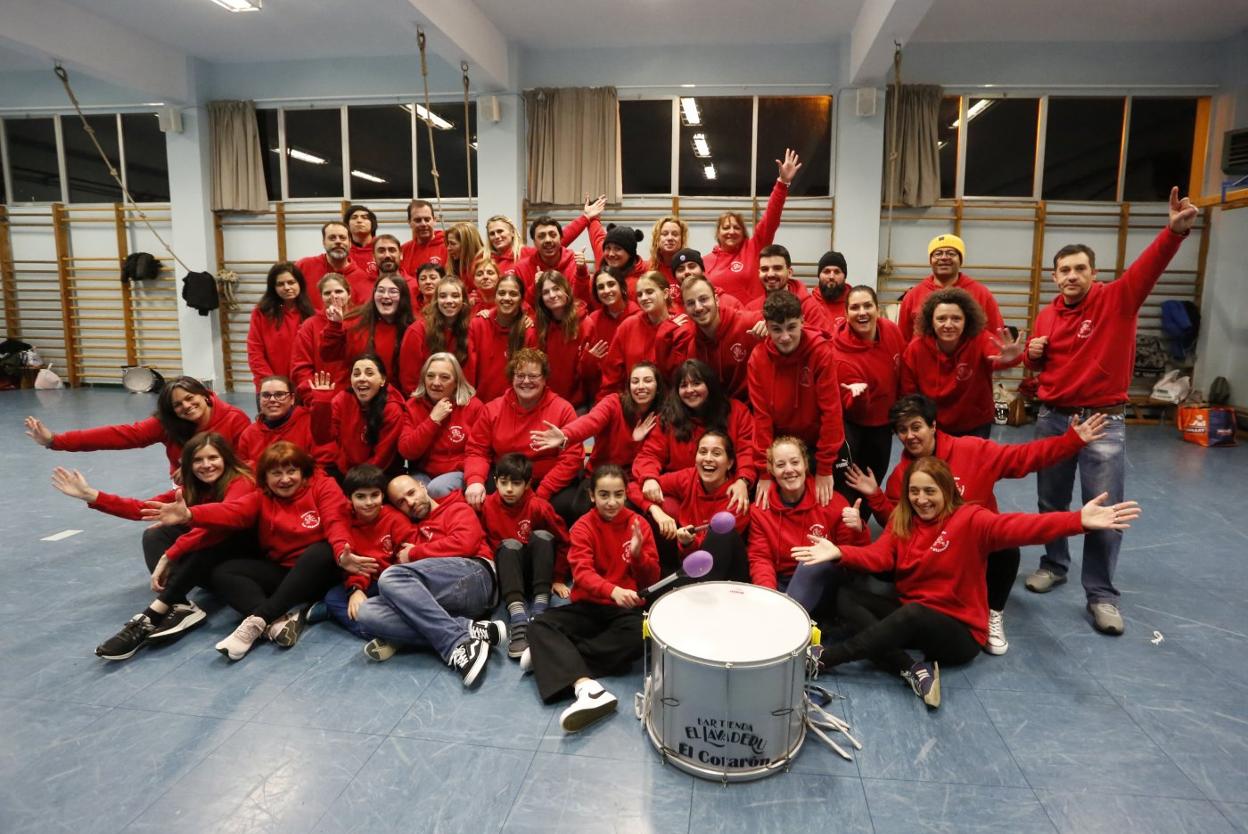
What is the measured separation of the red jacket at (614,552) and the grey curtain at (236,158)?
838cm

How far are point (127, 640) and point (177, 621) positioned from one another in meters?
0.19

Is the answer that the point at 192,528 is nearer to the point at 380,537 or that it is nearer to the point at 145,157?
the point at 380,537

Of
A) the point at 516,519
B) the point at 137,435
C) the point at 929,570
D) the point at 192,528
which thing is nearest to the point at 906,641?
the point at 929,570

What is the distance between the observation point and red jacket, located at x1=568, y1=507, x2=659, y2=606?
2.90 meters

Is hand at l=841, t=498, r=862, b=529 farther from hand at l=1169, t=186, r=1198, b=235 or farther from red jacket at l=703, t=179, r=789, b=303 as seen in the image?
red jacket at l=703, t=179, r=789, b=303

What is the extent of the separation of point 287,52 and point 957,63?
7.91 metres

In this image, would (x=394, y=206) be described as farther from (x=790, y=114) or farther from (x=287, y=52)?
(x=790, y=114)

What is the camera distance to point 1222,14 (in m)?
6.84

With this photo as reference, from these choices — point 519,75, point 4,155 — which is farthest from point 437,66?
point 4,155

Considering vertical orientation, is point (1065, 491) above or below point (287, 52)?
below

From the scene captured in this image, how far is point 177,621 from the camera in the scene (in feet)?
9.62

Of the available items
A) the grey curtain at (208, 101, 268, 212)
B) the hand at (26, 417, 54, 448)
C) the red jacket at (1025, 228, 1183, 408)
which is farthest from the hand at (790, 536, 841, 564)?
the grey curtain at (208, 101, 268, 212)

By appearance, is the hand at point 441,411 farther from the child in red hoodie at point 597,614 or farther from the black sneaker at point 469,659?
the black sneaker at point 469,659

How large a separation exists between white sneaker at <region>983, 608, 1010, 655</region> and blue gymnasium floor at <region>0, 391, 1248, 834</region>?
51mm
